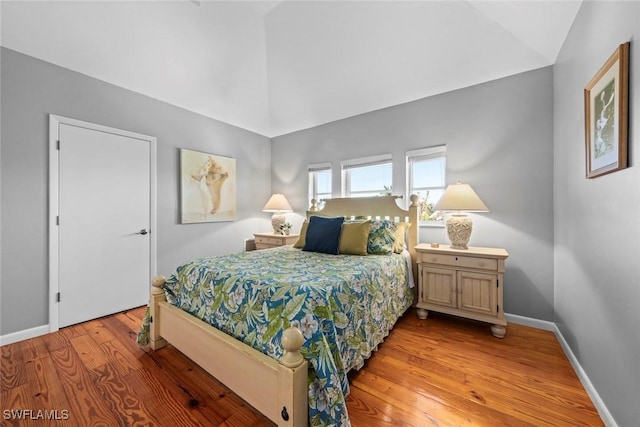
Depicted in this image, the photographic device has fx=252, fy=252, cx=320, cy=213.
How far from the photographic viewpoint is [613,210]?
1.29m

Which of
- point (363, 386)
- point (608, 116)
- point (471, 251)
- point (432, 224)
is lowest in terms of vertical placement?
point (363, 386)

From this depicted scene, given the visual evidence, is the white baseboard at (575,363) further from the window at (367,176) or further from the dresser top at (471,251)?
the window at (367,176)

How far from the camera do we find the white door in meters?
2.49

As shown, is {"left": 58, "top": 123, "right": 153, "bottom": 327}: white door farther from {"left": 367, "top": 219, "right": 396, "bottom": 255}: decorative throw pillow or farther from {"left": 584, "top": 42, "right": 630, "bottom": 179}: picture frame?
{"left": 584, "top": 42, "right": 630, "bottom": 179}: picture frame

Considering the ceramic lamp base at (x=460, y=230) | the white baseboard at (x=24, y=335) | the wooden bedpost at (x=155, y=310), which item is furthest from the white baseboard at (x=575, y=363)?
the white baseboard at (x=24, y=335)

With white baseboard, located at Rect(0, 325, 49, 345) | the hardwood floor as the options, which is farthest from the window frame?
white baseboard, located at Rect(0, 325, 49, 345)

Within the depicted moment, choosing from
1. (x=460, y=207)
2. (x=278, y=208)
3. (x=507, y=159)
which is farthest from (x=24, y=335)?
(x=507, y=159)

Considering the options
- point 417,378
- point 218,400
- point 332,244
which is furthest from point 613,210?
point 218,400

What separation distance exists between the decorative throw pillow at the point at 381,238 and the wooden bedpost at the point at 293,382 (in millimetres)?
1550

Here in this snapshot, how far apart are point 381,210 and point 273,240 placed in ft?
5.56

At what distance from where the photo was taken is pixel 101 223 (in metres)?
2.71

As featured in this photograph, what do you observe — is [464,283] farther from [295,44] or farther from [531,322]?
[295,44]

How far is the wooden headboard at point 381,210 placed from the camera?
9.61 ft

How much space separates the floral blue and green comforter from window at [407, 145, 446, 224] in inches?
44.8
